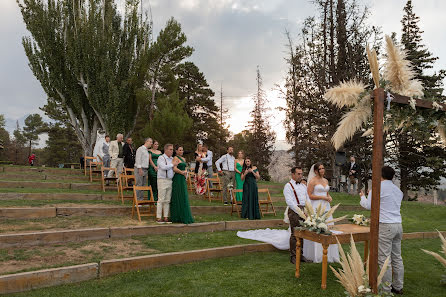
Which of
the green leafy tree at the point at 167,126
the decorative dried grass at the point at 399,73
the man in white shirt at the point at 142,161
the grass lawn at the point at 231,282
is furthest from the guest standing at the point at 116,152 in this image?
the decorative dried grass at the point at 399,73

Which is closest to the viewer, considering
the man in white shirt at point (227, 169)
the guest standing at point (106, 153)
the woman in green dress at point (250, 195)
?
the woman in green dress at point (250, 195)

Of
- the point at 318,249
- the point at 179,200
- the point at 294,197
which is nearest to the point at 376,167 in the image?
the point at 294,197

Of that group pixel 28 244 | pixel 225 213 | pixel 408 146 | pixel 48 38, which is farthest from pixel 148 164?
pixel 408 146

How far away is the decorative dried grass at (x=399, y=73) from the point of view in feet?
14.6

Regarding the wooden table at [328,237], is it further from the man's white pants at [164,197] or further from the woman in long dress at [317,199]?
the man's white pants at [164,197]

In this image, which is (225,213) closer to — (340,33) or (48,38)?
(340,33)

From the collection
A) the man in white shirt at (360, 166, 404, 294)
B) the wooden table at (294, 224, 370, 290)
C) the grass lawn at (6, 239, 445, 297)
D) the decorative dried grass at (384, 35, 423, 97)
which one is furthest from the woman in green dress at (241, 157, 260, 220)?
the decorative dried grass at (384, 35, 423, 97)

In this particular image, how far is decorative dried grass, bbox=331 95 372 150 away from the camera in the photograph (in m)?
4.31

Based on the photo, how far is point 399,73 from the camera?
4457mm

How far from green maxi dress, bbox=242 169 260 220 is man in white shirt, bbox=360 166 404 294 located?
210 inches

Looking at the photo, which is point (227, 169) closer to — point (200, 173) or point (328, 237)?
point (200, 173)

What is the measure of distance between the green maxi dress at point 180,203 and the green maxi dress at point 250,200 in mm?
2117

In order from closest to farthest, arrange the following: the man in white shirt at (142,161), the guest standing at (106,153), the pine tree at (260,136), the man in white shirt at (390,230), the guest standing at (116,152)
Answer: the man in white shirt at (390,230)
the man in white shirt at (142,161)
the guest standing at (116,152)
the guest standing at (106,153)
the pine tree at (260,136)

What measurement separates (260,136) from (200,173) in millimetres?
22191
